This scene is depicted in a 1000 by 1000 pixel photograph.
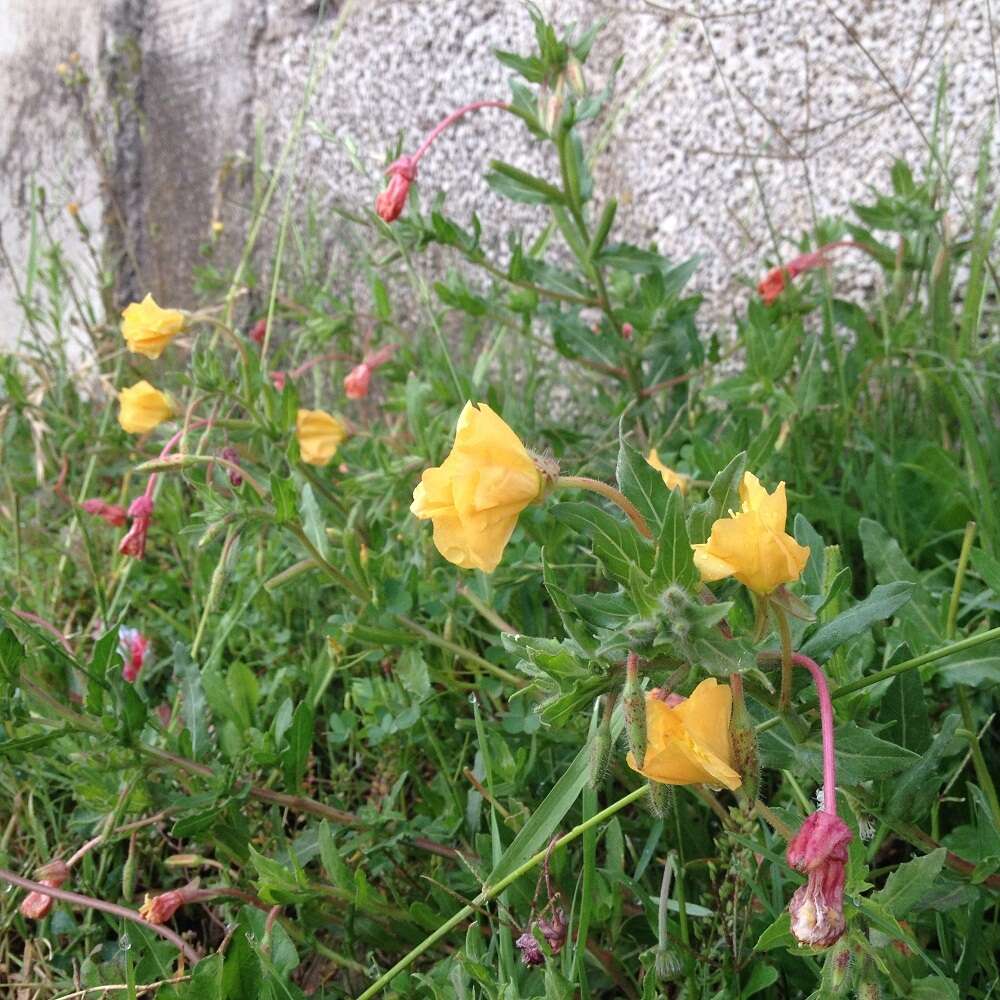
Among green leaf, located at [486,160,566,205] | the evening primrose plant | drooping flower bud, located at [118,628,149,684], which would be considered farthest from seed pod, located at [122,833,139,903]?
green leaf, located at [486,160,566,205]

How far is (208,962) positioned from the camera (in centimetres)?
110

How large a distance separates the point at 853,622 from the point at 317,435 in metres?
1.14

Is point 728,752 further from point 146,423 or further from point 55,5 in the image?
point 55,5

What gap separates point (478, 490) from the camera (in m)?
0.89

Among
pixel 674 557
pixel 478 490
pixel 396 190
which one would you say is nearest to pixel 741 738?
pixel 674 557

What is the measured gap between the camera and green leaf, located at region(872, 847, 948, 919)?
912 mm

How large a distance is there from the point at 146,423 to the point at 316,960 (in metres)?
0.90

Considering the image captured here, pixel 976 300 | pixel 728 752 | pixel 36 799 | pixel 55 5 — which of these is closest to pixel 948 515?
pixel 976 300

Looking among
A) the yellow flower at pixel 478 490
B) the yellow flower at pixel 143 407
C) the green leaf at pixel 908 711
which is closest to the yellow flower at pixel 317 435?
the yellow flower at pixel 143 407

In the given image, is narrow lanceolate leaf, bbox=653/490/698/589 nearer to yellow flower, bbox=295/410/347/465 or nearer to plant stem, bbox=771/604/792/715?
plant stem, bbox=771/604/792/715

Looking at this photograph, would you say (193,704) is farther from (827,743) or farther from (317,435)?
(827,743)

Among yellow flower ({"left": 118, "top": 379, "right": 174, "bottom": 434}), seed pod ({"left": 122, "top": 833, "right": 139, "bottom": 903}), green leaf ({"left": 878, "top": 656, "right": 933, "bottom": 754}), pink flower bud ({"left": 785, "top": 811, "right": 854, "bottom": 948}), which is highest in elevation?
yellow flower ({"left": 118, "top": 379, "right": 174, "bottom": 434})

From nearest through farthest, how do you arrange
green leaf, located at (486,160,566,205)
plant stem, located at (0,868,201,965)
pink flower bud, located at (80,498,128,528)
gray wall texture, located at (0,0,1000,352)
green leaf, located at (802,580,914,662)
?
green leaf, located at (802,580,914,662) < plant stem, located at (0,868,201,965) < green leaf, located at (486,160,566,205) < pink flower bud, located at (80,498,128,528) < gray wall texture, located at (0,0,1000,352)

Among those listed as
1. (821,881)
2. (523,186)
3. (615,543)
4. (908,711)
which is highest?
(523,186)
